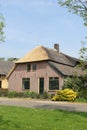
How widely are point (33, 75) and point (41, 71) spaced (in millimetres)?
1456

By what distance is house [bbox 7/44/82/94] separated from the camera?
1578 inches

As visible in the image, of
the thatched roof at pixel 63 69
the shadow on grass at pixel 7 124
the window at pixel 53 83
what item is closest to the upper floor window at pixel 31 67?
the thatched roof at pixel 63 69

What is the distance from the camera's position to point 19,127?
12.8m

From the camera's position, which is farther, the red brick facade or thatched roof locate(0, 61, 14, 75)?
thatched roof locate(0, 61, 14, 75)

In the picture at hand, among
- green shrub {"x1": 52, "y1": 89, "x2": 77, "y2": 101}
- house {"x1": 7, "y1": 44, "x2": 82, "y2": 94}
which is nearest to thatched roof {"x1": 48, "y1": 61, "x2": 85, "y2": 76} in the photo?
house {"x1": 7, "y1": 44, "x2": 82, "y2": 94}

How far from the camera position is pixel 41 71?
41.8 m

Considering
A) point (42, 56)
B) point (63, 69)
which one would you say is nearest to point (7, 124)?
point (63, 69)

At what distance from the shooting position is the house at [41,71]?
40094 mm

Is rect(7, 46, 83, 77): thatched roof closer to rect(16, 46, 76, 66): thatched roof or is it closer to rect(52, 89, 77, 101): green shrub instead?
rect(16, 46, 76, 66): thatched roof

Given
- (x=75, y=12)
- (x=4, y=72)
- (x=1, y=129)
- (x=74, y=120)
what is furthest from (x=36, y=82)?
(x=1, y=129)

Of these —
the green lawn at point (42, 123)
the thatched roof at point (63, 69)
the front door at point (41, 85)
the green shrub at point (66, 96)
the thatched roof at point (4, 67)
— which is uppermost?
the thatched roof at point (4, 67)

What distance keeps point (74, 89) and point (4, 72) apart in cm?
2150

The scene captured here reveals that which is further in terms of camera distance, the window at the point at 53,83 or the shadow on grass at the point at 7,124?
the window at the point at 53,83

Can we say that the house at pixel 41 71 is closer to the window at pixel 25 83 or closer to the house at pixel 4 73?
the window at pixel 25 83
